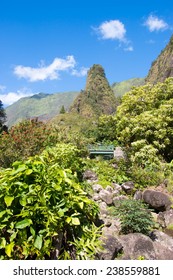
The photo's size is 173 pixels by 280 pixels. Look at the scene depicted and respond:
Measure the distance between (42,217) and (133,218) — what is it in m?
4.17

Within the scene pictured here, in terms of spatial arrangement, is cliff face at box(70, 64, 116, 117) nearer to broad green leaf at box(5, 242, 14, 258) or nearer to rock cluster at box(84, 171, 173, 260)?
rock cluster at box(84, 171, 173, 260)

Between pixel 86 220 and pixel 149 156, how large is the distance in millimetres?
12683

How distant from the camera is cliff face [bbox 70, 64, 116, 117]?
77.8 m

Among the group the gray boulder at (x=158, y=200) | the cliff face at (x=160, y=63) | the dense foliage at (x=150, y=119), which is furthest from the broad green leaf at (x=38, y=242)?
the cliff face at (x=160, y=63)

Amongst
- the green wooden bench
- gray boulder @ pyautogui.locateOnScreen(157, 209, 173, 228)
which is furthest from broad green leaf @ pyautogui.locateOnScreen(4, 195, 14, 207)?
the green wooden bench

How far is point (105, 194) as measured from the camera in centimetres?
864

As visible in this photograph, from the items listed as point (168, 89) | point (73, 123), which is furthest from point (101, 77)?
point (168, 89)

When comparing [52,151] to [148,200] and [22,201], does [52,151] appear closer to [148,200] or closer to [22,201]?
[148,200]

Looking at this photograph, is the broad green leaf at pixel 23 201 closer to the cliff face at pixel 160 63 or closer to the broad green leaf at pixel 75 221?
the broad green leaf at pixel 75 221

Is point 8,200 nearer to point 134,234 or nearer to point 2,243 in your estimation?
point 2,243

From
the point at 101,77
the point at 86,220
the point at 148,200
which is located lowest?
the point at 148,200

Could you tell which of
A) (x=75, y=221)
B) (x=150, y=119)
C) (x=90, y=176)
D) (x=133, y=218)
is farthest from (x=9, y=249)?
(x=150, y=119)

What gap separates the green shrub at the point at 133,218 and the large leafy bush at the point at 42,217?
150 inches

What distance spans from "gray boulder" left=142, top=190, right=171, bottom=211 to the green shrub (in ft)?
7.59
